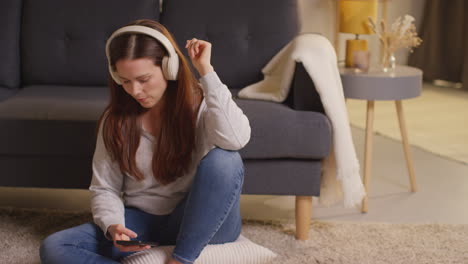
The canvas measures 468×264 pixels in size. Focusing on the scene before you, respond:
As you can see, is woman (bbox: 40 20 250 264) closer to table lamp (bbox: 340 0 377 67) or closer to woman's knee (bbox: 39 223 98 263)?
woman's knee (bbox: 39 223 98 263)

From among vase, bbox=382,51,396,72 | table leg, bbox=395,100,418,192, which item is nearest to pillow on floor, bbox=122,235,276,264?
table leg, bbox=395,100,418,192

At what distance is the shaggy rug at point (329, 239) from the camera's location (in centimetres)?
198

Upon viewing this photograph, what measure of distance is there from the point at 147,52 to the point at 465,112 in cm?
314

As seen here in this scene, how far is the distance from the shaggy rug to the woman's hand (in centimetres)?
71

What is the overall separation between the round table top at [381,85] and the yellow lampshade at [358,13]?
12.4 inches

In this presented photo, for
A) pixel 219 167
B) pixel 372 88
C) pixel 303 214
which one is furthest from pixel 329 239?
pixel 219 167

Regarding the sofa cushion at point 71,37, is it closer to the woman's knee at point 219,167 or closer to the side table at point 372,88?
the side table at point 372,88

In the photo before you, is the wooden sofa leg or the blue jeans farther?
the wooden sofa leg

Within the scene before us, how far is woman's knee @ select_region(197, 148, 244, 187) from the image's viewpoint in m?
1.54

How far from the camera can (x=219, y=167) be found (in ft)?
5.07

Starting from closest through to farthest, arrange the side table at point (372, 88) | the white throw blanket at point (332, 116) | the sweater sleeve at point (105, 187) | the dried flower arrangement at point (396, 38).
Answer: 1. the sweater sleeve at point (105, 187)
2. the white throw blanket at point (332, 116)
3. the side table at point (372, 88)
4. the dried flower arrangement at point (396, 38)

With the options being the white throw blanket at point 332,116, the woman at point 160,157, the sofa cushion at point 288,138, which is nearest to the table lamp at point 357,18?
the white throw blanket at point 332,116

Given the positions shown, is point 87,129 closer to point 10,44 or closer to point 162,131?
point 162,131

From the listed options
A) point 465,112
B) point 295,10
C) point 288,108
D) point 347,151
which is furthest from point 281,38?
point 465,112
